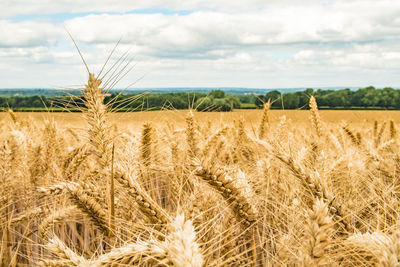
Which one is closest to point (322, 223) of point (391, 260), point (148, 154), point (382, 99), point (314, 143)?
point (391, 260)

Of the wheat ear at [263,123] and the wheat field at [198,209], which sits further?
the wheat ear at [263,123]

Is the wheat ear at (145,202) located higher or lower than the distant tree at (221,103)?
lower

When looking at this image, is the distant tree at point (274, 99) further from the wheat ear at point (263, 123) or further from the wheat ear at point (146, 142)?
the wheat ear at point (146, 142)

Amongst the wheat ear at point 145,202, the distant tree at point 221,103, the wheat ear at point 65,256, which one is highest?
the distant tree at point 221,103

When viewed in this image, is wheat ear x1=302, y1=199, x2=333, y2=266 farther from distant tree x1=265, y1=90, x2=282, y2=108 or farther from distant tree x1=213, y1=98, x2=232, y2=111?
distant tree x1=213, y1=98, x2=232, y2=111

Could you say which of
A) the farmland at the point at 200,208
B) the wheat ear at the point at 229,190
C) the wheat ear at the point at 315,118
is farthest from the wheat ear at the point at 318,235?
the wheat ear at the point at 315,118

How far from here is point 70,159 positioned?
2.77 metres

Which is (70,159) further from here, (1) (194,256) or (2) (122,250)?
(1) (194,256)

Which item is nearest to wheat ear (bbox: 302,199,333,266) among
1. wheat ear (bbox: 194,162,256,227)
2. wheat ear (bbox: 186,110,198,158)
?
wheat ear (bbox: 194,162,256,227)

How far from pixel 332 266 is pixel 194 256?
0.78 m

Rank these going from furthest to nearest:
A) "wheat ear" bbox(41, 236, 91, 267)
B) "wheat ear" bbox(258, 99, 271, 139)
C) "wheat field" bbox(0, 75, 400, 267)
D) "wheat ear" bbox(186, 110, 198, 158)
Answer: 1. "wheat ear" bbox(258, 99, 271, 139)
2. "wheat ear" bbox(186, 110, 198, 158)
3. "wheat ear" bbox(41, 236, 91, 267)
4. "wheat field" bbox(0, 75, 400, 267)

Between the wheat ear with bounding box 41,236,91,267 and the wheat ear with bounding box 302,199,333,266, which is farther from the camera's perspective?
the wheat ear with bounding box 41,236,91,267

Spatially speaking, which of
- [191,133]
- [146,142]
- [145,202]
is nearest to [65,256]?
[145,202]

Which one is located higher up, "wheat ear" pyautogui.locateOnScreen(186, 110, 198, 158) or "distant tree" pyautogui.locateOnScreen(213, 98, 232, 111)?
"distant tree" pyautogui.locateOnScreen(213, 98, 232, 111)
